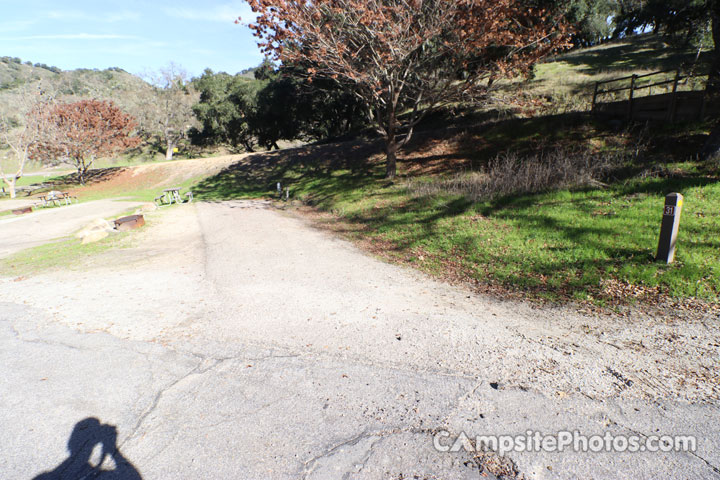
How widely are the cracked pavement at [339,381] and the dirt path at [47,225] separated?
275 inches

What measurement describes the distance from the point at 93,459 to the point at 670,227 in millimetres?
6756

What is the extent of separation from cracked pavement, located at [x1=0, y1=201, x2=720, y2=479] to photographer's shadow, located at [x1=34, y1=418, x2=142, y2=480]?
0.03m

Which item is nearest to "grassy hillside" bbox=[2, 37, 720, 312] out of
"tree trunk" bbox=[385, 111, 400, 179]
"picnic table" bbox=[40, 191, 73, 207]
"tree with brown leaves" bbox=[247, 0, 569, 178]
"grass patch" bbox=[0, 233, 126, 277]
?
"tree trunk" bbox=[385, 111, 400, 179]

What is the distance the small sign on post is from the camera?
15.3ft

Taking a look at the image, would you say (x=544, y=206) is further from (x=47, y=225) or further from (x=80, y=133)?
(x=80, y=133)

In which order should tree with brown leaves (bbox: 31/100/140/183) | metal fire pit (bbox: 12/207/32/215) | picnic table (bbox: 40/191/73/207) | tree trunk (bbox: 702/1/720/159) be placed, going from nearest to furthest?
tree trunk (bbox: 702/1/720/159), metal fire pit (bbox: 12/207/32/215), picnic table (bbox: 40/191/73/207), tree with brown leaves (bbox: 31/100/140/183)

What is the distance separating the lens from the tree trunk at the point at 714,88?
841 cm

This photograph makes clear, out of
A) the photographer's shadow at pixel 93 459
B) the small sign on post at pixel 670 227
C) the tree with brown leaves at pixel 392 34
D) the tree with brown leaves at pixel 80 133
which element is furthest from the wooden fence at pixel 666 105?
the tree with brown leaves at pixel 80 133

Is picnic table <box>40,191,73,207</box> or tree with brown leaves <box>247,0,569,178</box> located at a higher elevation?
tree with brown leaves <box>247,0,569,178</box>

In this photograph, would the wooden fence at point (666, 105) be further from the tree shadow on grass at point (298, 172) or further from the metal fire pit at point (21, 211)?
the metal fire pit at point (21, 211)

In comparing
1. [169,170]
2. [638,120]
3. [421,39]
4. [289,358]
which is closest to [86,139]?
[169,170]

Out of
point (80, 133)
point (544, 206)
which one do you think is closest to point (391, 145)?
point (544, 206)

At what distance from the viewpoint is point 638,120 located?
1204 cm

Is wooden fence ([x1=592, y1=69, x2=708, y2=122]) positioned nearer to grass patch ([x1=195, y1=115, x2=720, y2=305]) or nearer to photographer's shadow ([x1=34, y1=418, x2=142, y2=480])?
grass patch ([x1=195, y1=115, x2=720, y2=305])
